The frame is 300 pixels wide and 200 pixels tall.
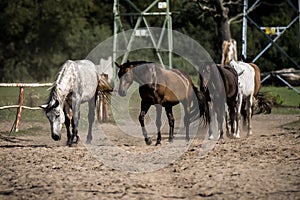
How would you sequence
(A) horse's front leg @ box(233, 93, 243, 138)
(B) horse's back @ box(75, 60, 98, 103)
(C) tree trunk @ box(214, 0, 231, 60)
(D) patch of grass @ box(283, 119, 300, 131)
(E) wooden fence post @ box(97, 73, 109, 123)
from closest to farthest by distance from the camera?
(B) horse's back @ box(75, 60, 98, 103), (A) horse's front leg @ box(233, 93, 243, 138), (D) patch of grass @ box(283, 119, 300, 131), (E) wooden fence post @ box(97, 73, 109, 123), (C) tree trunk @ box(214, 0, 231, 60)

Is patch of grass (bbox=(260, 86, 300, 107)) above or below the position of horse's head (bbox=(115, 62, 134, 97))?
below

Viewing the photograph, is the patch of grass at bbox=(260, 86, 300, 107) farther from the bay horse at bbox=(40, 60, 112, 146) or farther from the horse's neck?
the horse's neck

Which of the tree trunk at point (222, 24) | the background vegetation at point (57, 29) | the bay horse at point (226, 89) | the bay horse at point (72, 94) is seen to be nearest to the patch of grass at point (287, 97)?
the tree trunk at point (222, 24)

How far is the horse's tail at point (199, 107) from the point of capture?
1433 cm

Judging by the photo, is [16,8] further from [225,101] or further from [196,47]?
[225,101]

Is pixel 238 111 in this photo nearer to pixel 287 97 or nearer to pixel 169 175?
pixel 169 175

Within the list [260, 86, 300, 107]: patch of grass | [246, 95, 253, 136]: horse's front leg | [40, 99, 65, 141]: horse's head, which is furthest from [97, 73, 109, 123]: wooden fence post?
[260, 86, 300, 107]: patch of grass

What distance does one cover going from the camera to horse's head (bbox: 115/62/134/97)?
41.6 ft

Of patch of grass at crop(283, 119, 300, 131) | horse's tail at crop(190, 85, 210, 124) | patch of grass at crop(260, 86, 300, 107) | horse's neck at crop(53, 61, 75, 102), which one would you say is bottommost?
patch of grass at crop(283, 119, 300, 131)

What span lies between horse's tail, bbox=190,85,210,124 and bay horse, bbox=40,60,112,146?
1.99 metres

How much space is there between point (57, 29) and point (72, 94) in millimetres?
35290

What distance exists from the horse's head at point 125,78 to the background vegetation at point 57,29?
3062cm

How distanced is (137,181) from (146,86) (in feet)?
14.6

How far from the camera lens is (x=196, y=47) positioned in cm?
4322
